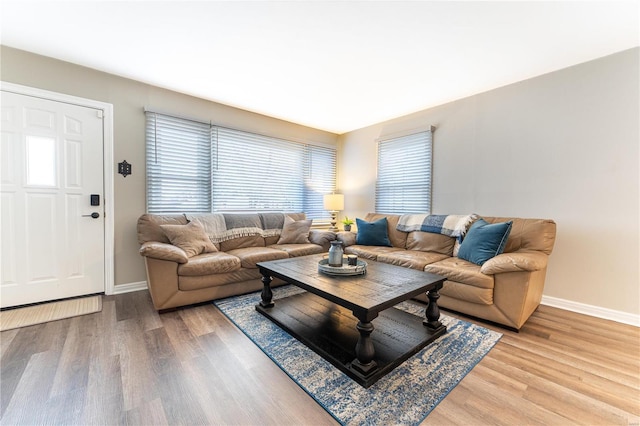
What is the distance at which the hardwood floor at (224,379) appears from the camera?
4.28ft

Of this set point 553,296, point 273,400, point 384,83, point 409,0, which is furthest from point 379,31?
point 553,296

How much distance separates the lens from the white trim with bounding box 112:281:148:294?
3.00 metres

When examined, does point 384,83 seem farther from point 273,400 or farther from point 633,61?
point 273,400

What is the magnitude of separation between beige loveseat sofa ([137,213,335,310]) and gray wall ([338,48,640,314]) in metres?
2.26

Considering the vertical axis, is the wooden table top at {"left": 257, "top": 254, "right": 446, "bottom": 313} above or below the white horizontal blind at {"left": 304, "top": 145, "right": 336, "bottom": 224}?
below

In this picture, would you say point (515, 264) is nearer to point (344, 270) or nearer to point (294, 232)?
point (344, 270)

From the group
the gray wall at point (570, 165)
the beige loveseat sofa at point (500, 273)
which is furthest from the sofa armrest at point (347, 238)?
the gray wall at point (570, 165)

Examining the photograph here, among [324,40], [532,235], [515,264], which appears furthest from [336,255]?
[532,235]

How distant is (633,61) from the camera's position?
93.2 inches

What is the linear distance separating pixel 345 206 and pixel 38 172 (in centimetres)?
420

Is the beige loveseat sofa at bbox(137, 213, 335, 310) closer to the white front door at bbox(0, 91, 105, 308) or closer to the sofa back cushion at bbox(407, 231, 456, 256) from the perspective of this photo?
the white front door at bbox(0, 91, 105, 308)

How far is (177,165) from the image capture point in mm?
3402

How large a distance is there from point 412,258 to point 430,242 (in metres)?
0.62

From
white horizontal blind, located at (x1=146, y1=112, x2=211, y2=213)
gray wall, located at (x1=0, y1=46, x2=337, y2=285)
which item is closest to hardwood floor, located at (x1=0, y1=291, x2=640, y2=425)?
gray wall, located at (x1=0, y1=46, x2=337, y2=285)
